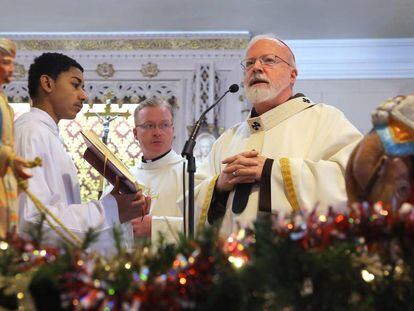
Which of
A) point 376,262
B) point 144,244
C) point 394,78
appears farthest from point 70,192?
point 394,78

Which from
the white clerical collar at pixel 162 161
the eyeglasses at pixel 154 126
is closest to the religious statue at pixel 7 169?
the eyeglasses at pixel 154 126

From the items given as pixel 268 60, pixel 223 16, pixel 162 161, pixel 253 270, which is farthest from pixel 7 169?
pixel 223 16

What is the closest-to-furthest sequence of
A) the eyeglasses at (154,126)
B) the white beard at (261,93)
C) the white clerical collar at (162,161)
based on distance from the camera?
the white beard at (261,93), the eyeglasses at (154,126), the white clerical collar at (162,161)

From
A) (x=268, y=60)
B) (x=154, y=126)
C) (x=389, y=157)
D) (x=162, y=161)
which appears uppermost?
(x=389, y=157)

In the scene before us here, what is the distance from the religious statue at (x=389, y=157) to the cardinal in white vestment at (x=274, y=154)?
31.1 inches

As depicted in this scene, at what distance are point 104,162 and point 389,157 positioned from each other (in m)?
1.28

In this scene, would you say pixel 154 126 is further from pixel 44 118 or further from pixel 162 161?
pixel 44 118

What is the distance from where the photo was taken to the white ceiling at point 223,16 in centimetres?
760

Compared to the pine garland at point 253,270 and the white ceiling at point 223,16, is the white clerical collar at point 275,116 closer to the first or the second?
the pine garland at point 253,270

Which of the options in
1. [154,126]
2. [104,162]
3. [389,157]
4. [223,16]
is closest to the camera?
[389,157]

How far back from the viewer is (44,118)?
2.83 meters

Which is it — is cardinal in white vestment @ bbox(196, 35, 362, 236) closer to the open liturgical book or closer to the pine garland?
the open liturgical book

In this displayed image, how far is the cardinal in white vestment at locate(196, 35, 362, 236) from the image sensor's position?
114 inches

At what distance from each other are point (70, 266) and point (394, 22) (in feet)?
23.4
